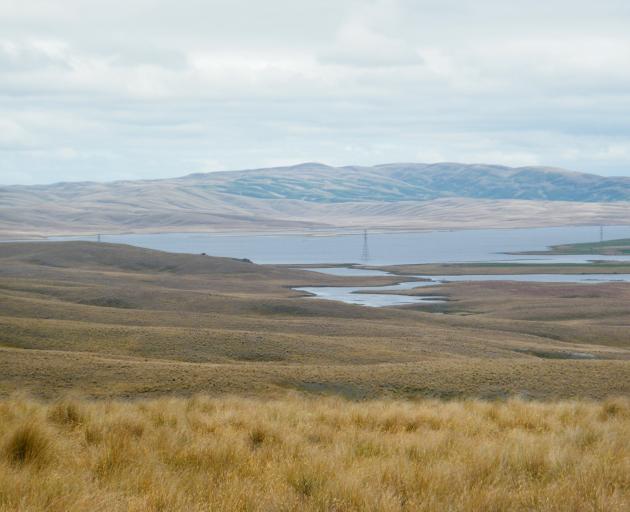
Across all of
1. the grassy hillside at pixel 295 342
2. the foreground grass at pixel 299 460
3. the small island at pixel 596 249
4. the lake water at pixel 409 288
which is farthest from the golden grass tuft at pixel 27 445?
the small island at pixel 596 249

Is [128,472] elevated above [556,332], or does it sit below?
above

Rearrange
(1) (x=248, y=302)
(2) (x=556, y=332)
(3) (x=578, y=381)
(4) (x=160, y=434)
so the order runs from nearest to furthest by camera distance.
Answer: (4) (x=160, y=434) < (3) (x=578, y=381) < (2) (x=556, y=332) < (1) (x=248, y=302)

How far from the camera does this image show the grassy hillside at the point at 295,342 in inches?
854

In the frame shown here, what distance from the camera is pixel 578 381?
23.6 meters

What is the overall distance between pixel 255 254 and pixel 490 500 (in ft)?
462

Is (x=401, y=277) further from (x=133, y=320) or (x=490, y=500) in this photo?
(x=490, y=500)

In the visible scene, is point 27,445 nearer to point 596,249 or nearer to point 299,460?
point 299,460

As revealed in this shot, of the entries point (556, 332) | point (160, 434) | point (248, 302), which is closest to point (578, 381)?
point (160, 434)

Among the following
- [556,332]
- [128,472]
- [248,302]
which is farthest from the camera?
[248,302]

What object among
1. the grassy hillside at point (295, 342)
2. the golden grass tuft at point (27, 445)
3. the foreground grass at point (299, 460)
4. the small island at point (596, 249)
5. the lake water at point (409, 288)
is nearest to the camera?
the foreground grass at point (299, 460)

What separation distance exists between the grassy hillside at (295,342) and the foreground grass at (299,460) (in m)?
8.32

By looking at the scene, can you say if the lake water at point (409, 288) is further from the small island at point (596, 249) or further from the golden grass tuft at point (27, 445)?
the golden grass tuft at point (27, 445)

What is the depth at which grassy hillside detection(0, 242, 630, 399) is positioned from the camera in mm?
21703

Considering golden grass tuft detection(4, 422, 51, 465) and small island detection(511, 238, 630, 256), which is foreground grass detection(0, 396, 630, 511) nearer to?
golden grass tuft detection(4, 422, 51, 465)
